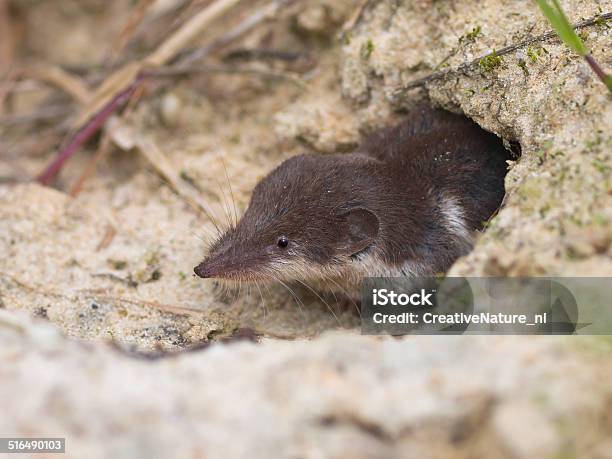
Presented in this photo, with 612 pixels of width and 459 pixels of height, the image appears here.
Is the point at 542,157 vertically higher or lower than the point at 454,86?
lower

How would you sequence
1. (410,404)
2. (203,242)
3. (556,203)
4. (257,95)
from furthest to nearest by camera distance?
1. (257,95)
2. (203,242)
3. (556,203)
4. (410,404)

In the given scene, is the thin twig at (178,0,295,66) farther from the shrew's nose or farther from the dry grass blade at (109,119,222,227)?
the shrew's nose

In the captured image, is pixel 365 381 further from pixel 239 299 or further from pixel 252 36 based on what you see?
pixel 252 36

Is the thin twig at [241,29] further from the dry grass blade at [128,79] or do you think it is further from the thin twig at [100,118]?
the thin twig at [100,118]

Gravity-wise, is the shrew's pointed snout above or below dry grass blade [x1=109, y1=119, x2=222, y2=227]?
below

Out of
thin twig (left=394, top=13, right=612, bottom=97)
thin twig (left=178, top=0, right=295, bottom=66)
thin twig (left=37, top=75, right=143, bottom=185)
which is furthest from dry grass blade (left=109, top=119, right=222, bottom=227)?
thin twig (left=394, top=13, right=612, bottom=97)

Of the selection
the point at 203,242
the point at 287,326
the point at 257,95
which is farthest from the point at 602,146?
the point at 257,95

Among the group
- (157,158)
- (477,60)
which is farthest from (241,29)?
(477,60)

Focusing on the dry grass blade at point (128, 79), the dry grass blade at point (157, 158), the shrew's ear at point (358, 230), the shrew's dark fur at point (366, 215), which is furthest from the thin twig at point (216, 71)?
the shrew's ear at point (358, 230)
